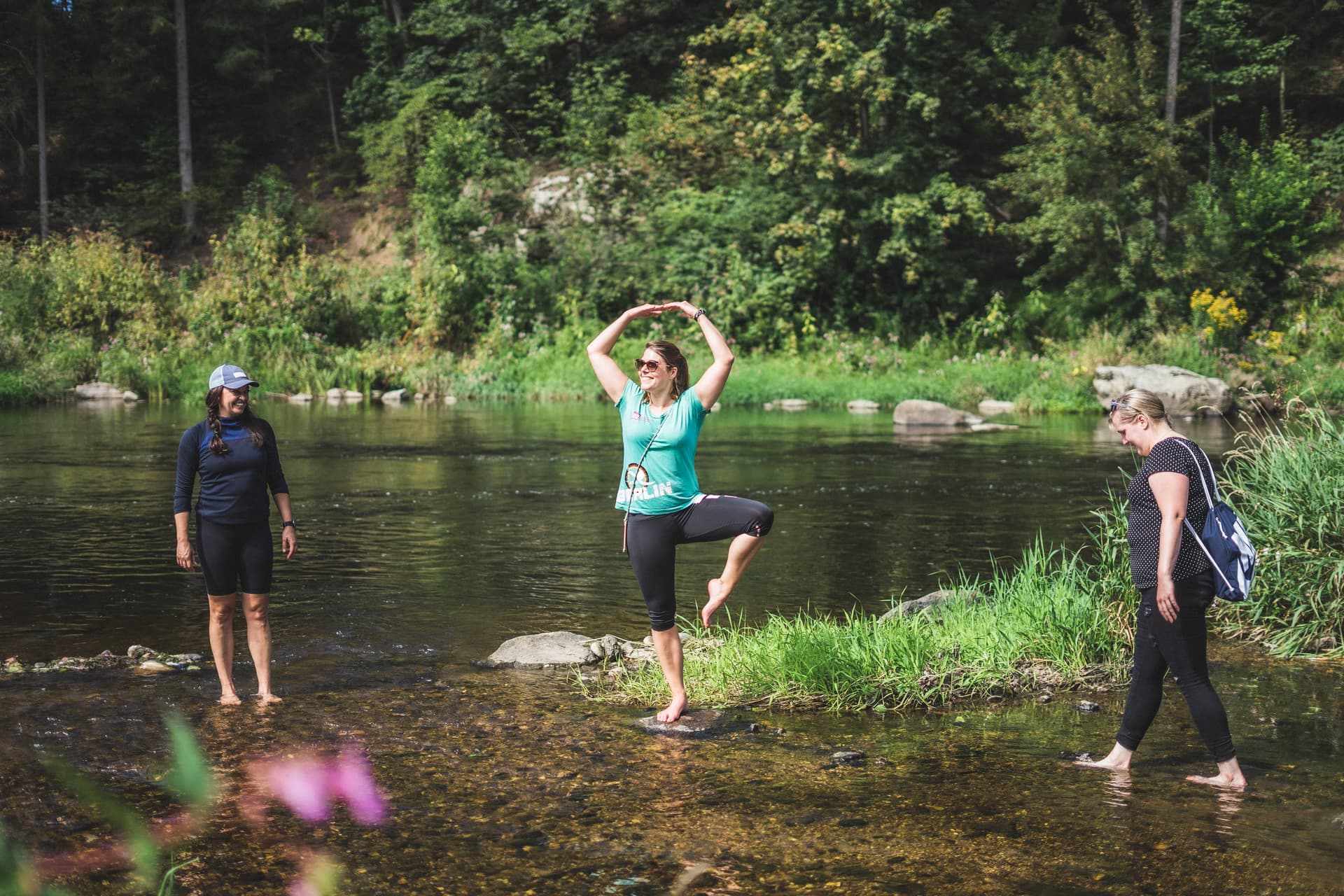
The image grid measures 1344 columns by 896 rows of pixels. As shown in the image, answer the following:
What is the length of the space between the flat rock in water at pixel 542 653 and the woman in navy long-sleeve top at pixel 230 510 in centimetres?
157

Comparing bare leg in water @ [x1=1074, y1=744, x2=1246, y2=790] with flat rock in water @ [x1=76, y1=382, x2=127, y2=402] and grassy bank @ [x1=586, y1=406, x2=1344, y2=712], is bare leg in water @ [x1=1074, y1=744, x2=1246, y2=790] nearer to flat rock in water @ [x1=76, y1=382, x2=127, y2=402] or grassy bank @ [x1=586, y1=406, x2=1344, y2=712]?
grassy bank @ [x1=586, y1=406, x2=1344, y2=712]

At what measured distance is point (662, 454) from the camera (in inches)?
267

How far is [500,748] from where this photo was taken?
664 cm

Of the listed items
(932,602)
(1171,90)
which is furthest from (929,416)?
(932,602)

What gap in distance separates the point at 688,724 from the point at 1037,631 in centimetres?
261

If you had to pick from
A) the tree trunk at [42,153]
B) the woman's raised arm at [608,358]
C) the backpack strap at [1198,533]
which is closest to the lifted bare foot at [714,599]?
the woman's raised arm at [608,358]

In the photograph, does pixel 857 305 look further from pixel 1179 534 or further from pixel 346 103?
pixel 1179 534

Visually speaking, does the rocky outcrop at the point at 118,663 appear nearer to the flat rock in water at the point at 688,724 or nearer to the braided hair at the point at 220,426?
the braided hair at the point at 220,426

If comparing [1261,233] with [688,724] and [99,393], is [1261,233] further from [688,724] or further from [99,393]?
[688,724]

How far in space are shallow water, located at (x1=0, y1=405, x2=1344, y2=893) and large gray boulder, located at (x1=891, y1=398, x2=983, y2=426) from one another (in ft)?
41.6

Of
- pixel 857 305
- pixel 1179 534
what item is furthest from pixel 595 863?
pixel 857 305

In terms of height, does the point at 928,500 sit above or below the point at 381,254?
below

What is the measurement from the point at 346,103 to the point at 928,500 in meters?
38.5

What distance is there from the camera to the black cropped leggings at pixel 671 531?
6.77 m
